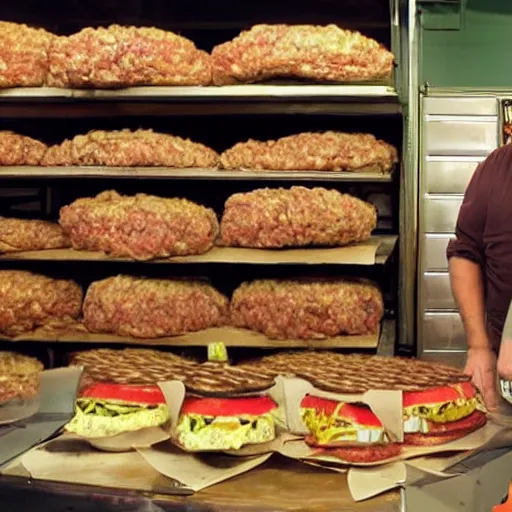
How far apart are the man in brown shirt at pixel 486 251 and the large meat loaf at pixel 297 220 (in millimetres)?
674

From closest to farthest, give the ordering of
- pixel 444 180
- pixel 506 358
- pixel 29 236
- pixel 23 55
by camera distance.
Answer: pixel 506 358 < pixel 23 55 < pixel 29 236 < pixel 444 180

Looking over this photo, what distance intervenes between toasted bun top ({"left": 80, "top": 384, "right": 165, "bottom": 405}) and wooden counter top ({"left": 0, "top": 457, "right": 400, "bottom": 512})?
218mm

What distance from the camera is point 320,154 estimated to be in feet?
11.4

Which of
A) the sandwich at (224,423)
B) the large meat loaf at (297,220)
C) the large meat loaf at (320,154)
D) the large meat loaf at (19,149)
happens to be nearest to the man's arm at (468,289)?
the large meat loaf at (297,220)

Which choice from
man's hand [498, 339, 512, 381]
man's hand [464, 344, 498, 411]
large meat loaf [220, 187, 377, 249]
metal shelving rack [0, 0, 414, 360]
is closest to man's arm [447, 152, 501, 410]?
man's hand [464, 344, 498, 411]

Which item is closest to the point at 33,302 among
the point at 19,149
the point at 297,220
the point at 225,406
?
the point at 19,149

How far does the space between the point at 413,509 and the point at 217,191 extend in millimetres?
2778

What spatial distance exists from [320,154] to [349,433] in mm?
2211

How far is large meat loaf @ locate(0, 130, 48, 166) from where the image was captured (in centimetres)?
357

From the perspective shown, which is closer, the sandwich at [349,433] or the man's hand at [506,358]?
the sandwich at [349,433]

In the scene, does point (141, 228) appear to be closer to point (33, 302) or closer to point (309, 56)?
point (33, 302)

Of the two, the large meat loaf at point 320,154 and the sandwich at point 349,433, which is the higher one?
the large meat loaf at point 320,154

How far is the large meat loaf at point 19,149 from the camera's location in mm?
3566

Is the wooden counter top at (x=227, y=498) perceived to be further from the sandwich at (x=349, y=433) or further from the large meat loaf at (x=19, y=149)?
the large meat loaf at (x=19, y=149)
